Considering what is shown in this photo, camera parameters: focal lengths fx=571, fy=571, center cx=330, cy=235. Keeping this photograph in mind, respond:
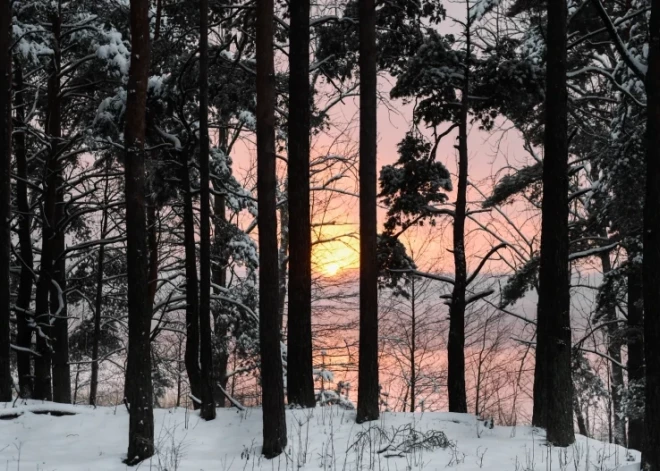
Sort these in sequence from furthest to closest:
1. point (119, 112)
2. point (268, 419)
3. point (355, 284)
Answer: point (355, 284) → point (119, 112) → point (268, 419)

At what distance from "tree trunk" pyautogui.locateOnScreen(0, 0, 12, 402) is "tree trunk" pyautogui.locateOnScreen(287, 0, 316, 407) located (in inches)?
197

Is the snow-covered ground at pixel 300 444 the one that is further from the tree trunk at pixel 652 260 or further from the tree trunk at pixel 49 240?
the tree trunk at pixel 49 240

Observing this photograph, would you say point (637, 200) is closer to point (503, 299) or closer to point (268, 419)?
point (503, 299)

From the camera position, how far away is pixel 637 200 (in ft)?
36.3

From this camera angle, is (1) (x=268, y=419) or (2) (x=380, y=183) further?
(2) (x=380, y=183)

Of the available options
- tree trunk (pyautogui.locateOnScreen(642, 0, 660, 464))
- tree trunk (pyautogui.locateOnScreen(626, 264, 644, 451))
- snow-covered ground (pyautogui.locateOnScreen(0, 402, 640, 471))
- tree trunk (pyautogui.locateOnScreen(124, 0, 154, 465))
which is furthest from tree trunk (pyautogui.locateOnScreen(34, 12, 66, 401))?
tree trunk (pyautogui.locateOnScreen(626, 264, 644, 451))

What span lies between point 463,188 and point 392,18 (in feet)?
14.3

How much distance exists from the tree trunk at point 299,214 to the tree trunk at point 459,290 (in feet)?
12.5

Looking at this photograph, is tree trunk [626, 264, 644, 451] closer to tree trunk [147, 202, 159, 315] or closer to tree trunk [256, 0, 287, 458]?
tree trunk [256, 0, 287, 458]

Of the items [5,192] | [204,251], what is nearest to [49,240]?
[5,192]

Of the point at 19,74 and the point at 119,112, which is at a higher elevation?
the point at 19,74

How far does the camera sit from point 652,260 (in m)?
6.80

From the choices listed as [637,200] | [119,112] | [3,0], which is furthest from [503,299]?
[3,0]

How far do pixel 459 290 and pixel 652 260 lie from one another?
6287 mm
